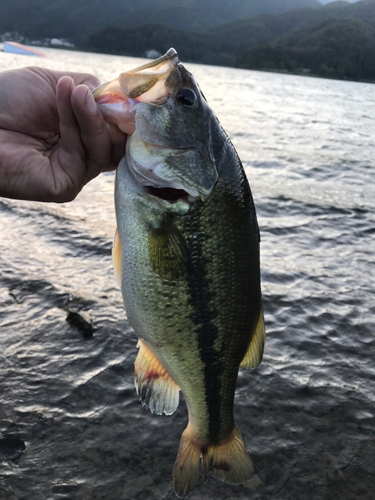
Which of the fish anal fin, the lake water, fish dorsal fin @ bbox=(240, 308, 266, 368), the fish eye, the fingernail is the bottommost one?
the lake water

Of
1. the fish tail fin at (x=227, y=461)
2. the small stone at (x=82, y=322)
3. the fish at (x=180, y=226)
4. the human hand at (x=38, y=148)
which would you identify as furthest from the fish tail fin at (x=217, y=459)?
the small stone at (x=82, y=322)

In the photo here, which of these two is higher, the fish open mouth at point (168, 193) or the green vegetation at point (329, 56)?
the green vegetation at point (329, 56)

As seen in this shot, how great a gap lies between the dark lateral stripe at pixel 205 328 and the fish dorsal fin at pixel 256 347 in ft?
0.74

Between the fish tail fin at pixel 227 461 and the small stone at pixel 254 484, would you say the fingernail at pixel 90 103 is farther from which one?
the small stone at pixel 254 484

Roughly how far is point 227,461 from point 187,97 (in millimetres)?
2483

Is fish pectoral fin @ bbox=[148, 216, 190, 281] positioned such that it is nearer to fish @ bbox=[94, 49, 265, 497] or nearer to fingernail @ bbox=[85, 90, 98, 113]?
fish @ bbox=[94, 49, 265, 497]

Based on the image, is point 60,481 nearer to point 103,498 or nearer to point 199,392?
point 103,498

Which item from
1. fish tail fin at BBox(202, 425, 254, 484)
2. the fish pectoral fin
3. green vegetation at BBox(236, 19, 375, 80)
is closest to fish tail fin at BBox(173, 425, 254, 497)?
fish tail fin at BBox(202, 425, 254, 484)

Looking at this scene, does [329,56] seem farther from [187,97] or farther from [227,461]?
[227,461]

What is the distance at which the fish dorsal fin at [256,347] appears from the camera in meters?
2.96

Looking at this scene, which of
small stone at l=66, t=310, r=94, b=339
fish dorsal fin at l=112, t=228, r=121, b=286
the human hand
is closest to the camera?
fish dorsal fin at l=112, t=228, r=121, b=286

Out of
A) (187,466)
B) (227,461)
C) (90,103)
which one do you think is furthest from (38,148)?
(227,461)

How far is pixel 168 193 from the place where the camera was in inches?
99.6

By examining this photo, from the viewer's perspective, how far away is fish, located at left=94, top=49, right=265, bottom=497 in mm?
2475
